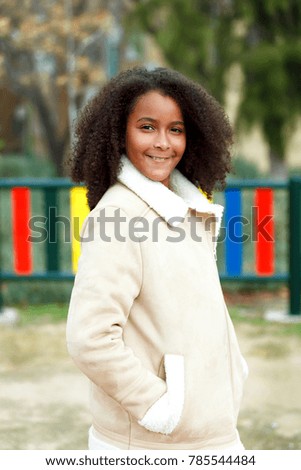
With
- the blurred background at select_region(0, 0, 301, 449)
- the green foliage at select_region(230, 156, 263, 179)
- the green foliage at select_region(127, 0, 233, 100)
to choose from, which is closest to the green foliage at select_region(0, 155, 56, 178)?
the blurred background at select_region(0, 0, 301, 449)

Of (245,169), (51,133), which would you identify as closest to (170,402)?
(245,169)

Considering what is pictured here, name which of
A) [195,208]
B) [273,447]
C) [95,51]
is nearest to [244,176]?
[95,51]

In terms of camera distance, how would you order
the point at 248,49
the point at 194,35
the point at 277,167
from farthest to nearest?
the point at 277,167 → the point at 248,49 → the point at 194,35

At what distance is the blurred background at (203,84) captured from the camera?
4.91m

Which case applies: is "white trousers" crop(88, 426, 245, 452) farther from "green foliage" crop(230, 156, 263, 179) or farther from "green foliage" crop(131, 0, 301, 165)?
"green foliage" crop(230, 156, 263, 179)

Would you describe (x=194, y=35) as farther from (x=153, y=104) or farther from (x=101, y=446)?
(x=101, y=446)

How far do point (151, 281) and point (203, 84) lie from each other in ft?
30.4

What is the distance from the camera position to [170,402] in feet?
6.59

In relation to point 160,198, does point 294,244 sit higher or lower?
lower

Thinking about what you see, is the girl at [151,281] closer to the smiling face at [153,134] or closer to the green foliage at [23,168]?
the smiling face at [153,134]

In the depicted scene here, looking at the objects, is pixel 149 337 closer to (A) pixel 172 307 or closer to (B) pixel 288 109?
(A) pixel 172 307

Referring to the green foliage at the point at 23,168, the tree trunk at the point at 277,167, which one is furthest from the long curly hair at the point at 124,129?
the green foliage at the point at 23,168

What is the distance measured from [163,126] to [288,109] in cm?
867

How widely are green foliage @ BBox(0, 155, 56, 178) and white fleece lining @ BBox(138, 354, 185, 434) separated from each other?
14131mm
